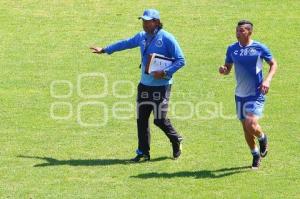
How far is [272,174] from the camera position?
11.4 metres

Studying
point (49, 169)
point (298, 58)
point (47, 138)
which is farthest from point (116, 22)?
point (49, 169)

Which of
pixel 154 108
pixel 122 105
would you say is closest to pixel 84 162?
pixel 154 108

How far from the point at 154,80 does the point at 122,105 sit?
334 cm

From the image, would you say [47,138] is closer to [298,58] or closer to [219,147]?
[219,147]

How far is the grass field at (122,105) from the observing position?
36.4 ft

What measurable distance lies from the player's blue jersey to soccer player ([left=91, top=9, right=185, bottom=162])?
31.1 inches

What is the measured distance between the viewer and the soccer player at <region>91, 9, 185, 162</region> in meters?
11.6

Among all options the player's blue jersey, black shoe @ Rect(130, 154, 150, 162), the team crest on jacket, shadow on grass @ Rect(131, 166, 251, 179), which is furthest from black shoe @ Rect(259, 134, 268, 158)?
the team crest on jacket

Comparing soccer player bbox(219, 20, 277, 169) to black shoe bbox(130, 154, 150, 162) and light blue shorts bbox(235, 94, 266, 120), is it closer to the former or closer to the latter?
light blue shorts bbox(235, 94, 266, 120)

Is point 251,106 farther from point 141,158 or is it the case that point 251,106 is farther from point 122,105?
point 122,105

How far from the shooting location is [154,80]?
11.8 metres

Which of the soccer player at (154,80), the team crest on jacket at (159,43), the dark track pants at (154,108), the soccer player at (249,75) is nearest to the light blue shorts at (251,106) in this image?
the soccer player at (249,75)

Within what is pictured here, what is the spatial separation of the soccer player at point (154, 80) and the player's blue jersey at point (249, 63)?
2.59 ft

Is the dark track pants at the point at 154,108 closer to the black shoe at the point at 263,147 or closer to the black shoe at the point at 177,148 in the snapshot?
the black shoe at the point at 177,148
